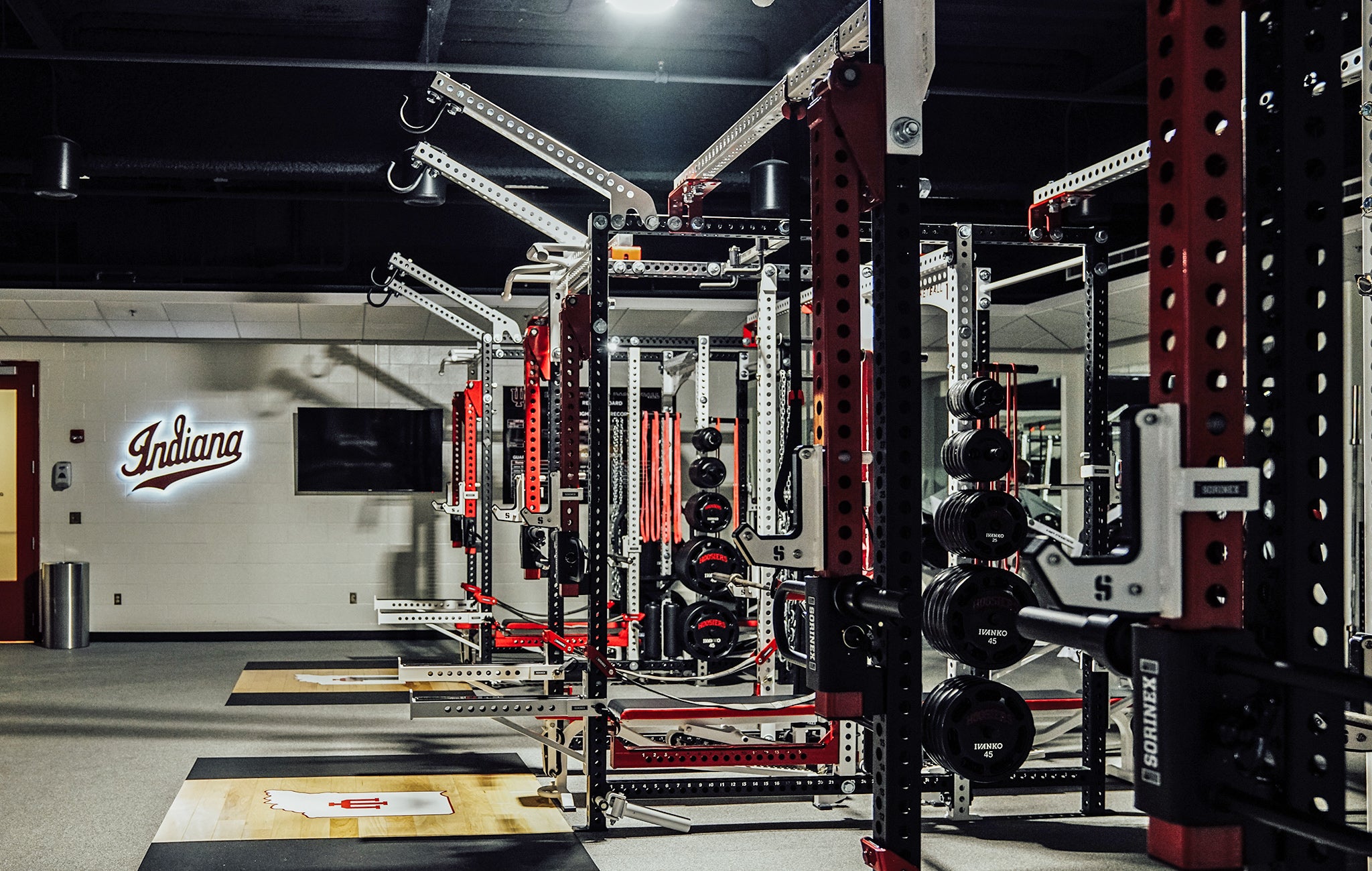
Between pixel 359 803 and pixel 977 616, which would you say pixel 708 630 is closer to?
pixel 359 803

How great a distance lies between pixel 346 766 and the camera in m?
6.15

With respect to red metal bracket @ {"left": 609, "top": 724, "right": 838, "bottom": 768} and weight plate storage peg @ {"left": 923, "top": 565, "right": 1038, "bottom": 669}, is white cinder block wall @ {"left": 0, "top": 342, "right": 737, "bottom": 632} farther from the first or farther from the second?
weight plate storage peg @ {"left": 923, "top": 565, "right": 1038, "bottom": 669}

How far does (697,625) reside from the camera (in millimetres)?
7375

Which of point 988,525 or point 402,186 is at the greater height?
point 402,186

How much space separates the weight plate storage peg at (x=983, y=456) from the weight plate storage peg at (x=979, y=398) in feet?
0.40

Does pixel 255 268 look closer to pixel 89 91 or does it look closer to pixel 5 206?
pixel 5 206

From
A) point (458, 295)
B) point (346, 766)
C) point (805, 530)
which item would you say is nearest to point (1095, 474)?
point (805, 530)

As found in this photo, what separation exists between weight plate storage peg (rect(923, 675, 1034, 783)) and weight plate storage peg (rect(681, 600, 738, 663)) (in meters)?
3.43

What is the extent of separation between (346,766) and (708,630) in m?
2.29

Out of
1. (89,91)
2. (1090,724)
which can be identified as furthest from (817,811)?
(89,91)

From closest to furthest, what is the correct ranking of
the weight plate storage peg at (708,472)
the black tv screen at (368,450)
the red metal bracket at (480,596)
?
the weight plate storage peg at (708,472) → the red metal bracket at (480,596) → the black tv screen at (368,450)

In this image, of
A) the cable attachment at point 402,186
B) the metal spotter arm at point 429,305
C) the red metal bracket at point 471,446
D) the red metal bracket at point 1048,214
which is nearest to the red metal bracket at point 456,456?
the red metal bracket at point 471,446

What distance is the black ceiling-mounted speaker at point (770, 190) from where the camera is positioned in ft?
20.5

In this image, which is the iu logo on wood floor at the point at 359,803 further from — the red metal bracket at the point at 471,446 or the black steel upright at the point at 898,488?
the red metal bracket at the point at 471,446
